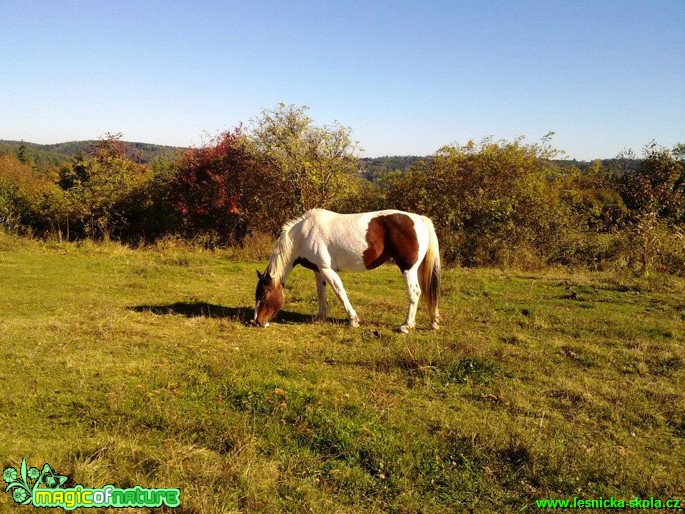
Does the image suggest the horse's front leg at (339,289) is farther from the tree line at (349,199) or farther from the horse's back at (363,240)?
the tree line at (349,199)

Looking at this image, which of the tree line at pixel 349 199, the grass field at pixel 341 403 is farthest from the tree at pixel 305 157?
the grass field at pixel 341 403

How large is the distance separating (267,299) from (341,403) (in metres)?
3.45

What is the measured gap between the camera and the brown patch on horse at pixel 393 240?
796 cm

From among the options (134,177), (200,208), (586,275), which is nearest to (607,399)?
(586,275)

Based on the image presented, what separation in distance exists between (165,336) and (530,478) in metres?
5.48

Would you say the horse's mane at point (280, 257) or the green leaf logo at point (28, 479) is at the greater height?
the horse's mane at point (280, 257)

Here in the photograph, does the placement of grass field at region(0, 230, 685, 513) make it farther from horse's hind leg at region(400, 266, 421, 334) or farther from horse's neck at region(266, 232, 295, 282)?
horse's neck at region(266, 232, 295, 282)

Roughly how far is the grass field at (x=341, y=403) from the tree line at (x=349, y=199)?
7.30 meters

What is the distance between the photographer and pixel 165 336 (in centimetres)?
703

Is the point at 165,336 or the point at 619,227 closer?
the point at 165,336

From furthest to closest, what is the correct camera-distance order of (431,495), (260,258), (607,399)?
1. (260,258)
2. (607,399)
3. (431,495)

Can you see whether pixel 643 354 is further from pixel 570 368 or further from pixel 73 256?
pixel 73 256

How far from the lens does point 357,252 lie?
26.1 feet

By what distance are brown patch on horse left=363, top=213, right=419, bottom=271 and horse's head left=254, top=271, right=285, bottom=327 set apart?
168cm
